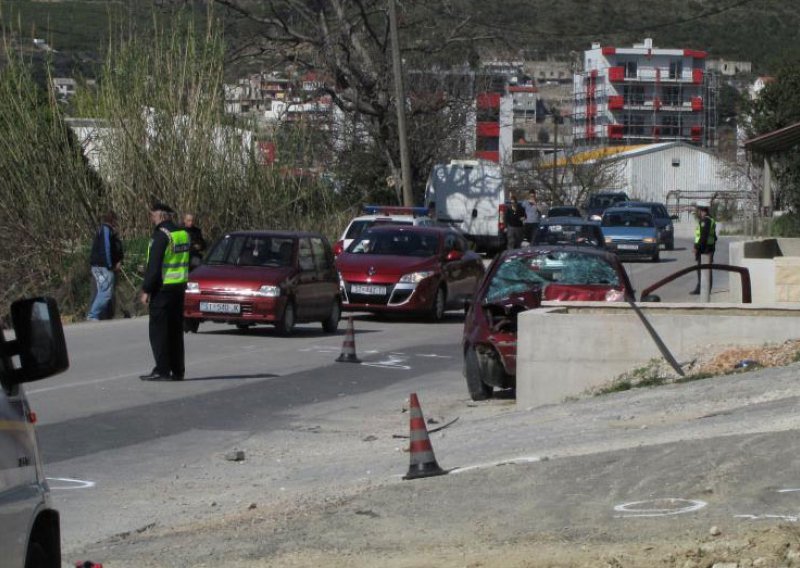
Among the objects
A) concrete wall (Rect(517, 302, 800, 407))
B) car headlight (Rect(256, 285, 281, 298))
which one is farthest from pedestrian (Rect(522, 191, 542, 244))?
concrete wall (Rect(517, 302, 800, 407))

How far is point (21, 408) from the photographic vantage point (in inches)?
189

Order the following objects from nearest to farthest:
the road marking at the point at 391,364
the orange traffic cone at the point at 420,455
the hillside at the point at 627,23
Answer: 1. the orange traffic cone at the point at 420,455
2. the road marking at the point at 391,364
3. the hillside at the point at 627,23

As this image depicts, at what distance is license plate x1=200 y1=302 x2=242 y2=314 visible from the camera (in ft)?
67.4

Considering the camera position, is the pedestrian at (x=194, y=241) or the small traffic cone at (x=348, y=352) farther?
the pedestrian at (x=194, y=241)

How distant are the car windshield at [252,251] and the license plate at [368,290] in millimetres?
2638

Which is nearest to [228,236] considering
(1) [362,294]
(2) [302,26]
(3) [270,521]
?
(1) [362,294]

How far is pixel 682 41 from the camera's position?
477ft

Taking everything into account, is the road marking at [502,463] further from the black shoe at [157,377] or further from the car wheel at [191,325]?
the car wheel at [191,325]

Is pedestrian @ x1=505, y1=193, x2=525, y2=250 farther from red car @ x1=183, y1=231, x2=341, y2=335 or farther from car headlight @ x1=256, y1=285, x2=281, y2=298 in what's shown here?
car headlight @ x1=256, y1=285, x2=281, y2=298

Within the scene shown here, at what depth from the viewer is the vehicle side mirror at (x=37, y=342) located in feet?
15.1

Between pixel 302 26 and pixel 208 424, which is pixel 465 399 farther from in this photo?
pixel 302 26

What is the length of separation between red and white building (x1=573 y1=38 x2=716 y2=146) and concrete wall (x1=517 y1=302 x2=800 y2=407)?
360 feet

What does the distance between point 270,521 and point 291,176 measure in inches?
996

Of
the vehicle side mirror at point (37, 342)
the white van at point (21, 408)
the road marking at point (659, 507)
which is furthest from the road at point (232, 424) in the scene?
the vehicle side mirror at point (37, 342)
